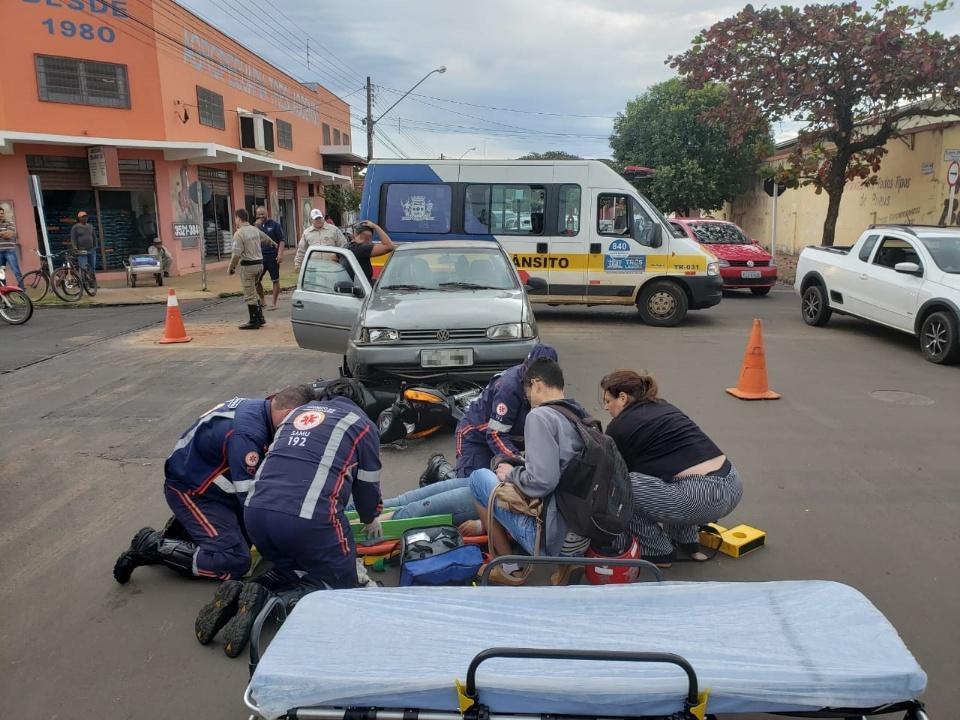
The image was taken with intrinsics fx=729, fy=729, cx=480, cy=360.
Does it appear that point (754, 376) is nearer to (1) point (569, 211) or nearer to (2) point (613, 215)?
(2) point (613, 215)

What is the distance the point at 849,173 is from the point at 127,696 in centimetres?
1983

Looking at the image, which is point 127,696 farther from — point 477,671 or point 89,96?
point 89,96

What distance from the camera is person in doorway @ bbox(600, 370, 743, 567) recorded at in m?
3.79

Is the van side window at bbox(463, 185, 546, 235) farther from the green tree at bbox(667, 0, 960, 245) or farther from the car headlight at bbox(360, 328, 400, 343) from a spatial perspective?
the green tree at bbox(667, 0, 960, 245)

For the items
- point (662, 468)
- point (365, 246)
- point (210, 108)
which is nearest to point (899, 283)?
point (365, 246)

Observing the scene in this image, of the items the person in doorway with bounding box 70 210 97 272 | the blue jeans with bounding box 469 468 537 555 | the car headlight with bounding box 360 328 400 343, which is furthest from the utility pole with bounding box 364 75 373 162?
the blue jeans with bounding box 469 468 537 555

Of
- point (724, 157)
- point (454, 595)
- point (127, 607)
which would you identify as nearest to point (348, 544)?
point (454, 595)

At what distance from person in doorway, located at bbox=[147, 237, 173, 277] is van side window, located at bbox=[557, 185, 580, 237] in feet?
37.2

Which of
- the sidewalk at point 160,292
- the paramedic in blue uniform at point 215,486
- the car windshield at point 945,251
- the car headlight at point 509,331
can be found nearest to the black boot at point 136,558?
the paramedic in blue uniform at point 215,486

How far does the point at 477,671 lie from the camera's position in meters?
2.14

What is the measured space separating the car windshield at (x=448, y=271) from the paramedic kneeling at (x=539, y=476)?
3.79 m

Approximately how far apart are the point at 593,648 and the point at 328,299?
22.0 ft

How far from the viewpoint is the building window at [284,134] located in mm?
30000

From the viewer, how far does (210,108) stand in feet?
74.5
